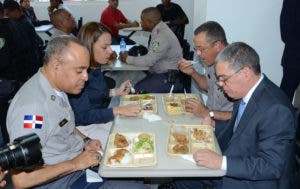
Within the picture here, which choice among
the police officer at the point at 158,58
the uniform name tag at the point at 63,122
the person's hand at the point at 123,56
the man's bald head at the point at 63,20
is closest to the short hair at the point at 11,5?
the man's bald head at the point at 63,20

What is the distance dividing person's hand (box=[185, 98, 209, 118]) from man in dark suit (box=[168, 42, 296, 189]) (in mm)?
495

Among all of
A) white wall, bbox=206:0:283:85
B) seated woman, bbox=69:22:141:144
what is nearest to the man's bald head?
seated woman, bbox=69:22:141:144

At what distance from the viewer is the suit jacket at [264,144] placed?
1708mm

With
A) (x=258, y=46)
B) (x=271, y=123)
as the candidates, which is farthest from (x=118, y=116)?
(x=258, y=46)

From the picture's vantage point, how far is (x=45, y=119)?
1.82m

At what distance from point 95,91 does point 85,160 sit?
2.92 ft

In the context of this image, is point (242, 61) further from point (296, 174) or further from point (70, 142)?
point (70, 142)

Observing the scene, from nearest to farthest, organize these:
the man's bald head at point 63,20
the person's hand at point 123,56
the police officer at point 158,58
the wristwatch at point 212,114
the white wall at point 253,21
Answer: the wristwatch at point 212,114 < the white wall at point 253,21 < the police officer at point 158,58 < the person's hand at point 123,56 < the man's bald head at point 63,20

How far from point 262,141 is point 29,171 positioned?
1285 millimetres

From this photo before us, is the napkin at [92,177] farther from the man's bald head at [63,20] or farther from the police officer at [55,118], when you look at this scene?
the man's bald head at [63,20]

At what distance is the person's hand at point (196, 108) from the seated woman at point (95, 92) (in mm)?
390

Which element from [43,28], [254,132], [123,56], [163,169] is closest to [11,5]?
[43,28]

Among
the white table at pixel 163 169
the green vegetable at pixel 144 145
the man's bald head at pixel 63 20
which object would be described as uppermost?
the man's bald head at pixel 63 20

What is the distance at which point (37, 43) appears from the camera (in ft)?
17.0
